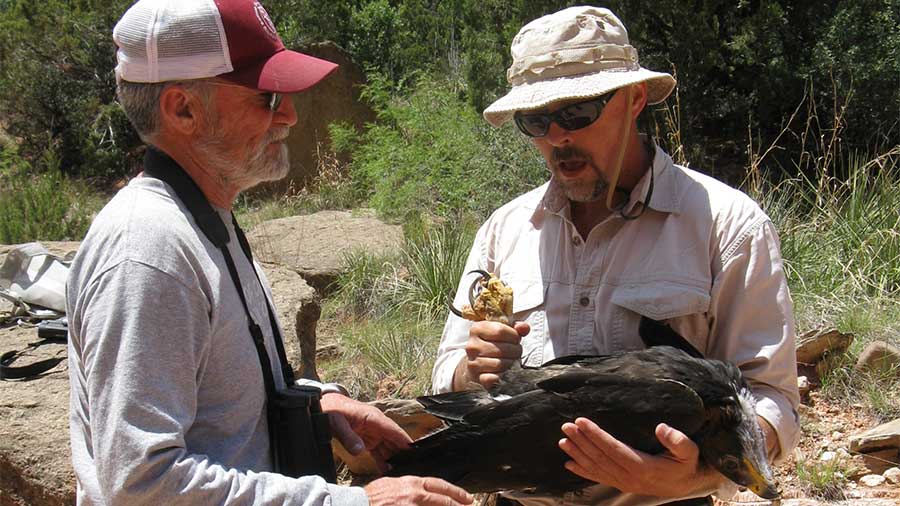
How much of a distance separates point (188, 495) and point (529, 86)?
61.8 inches

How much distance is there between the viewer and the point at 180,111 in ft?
6.42

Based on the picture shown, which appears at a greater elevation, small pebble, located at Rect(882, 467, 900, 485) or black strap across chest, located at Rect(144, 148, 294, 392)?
black strap across chest, located at Rect(144, 148, 294, 392)

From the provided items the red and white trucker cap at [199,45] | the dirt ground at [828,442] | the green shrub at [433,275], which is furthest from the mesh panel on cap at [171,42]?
the green shrub at [433,275]

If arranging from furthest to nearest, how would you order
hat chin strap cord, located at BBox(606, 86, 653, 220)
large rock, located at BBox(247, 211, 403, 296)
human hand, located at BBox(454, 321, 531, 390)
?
large rock, located at BBox(247, 211, 403, 296) → hat chin strap cord, located at BBox(606, 86, 653, 220) → human hand, located at BBox(454, 321, 531, 390)

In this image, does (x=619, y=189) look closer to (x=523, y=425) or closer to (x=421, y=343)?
(x=523, y=425)

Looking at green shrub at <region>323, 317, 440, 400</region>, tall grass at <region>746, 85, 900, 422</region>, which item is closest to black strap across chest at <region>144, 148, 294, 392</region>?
green shrub at <region>323, 317, 440, 400</region>

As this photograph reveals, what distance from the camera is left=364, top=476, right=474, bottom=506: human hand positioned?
1.86m

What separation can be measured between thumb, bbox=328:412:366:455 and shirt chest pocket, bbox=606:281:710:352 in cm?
77

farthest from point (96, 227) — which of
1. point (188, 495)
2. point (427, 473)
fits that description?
point (427, 473)

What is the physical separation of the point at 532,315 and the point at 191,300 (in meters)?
1.22

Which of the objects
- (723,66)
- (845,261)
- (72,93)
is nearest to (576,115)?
(845,261)

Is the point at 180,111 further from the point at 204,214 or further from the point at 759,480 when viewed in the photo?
the point at 759,480

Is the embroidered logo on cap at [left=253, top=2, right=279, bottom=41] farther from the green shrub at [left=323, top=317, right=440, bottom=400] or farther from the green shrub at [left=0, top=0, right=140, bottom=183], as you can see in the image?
the green shrub at [left=0, top=0, right=140, bottom=183]

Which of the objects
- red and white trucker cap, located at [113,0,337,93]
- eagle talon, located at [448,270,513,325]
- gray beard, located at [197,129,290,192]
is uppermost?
red and white trucker cap, located at [113,0,337,93]
